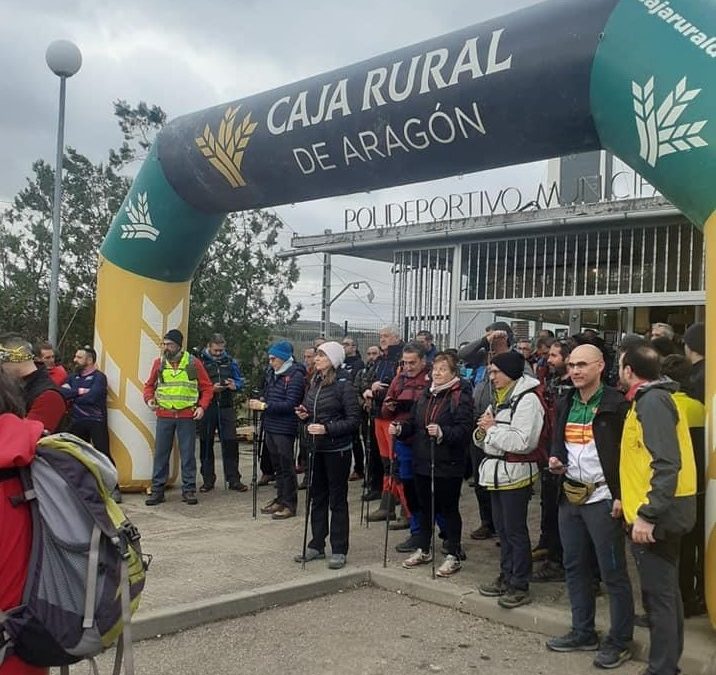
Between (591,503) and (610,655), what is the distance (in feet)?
2.67

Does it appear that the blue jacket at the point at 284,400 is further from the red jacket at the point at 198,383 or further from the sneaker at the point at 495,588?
the sneaker at the point at 495,588

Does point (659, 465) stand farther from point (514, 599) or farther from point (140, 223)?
point (140, 223)

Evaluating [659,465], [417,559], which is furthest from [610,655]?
[417,559]

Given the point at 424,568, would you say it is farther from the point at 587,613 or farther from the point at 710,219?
the point at 710,219

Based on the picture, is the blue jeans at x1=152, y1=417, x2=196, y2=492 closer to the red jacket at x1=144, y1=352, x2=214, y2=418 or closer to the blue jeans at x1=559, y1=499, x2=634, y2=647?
the red jacket at x1=144, y1=352, x2=214, y2=418

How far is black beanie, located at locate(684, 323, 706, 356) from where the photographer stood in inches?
187

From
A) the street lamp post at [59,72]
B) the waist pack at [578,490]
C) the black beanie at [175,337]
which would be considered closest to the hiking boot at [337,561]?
the waist pack at [578,490]

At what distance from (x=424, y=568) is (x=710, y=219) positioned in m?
3.18

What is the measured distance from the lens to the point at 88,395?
332 inches

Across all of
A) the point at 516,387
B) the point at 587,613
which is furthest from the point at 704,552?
the point at 516,387

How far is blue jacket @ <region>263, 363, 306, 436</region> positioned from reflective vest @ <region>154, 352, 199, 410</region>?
46.7 inches

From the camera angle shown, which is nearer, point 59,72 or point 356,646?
point 356,646

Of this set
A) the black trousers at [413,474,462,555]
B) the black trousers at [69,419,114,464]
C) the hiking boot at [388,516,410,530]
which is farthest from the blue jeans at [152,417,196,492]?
the black trousers at [413,474,462,555]

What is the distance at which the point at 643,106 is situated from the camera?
183 inches
